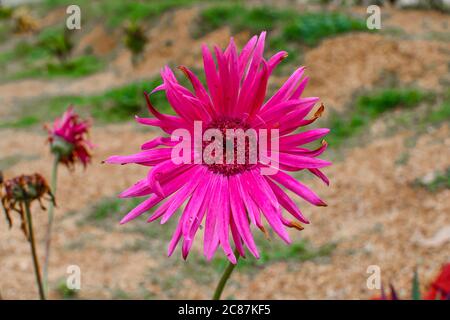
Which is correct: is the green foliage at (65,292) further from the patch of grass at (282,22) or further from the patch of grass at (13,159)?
the patch of grass at (282,22)

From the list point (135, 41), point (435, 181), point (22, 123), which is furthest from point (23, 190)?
point (135, 41)

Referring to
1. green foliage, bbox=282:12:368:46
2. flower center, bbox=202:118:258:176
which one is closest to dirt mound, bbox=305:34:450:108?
green foliage, bbox=282:12:368:46

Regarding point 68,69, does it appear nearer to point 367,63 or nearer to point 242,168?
point 367,63

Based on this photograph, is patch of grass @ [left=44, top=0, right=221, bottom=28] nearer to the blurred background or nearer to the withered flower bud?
the blurred background

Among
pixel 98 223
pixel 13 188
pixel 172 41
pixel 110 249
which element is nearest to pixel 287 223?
pixel 13 188

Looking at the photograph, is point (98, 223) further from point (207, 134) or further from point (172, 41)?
point (172, 41)

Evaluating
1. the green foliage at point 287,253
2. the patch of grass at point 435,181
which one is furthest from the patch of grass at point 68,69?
the patch of grass at point 435,181
